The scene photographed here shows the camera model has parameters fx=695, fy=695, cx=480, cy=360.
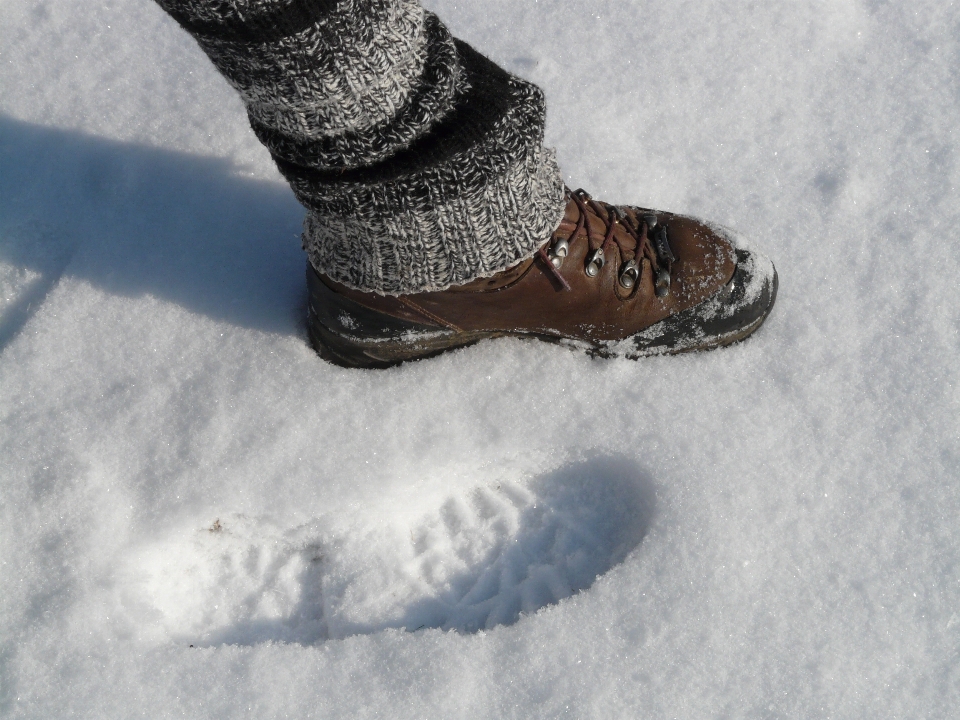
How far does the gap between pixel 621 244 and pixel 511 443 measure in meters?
0.35

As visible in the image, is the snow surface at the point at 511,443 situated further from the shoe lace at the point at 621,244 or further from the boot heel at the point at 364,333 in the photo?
the shoe lace at the point at 621,244

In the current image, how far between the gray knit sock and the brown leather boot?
0.24 feet

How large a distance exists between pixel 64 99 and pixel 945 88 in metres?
1.78

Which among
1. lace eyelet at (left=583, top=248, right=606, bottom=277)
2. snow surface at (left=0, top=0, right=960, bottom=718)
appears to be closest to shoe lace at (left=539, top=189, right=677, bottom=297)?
lace eyelet at (left=583, top=248, right=606, bottom=277)

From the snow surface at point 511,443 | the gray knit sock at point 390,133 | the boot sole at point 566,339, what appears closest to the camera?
the gray knit sock at point 390,133

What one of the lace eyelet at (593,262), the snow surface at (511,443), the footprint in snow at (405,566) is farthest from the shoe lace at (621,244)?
the footprint in snow at (405,566)

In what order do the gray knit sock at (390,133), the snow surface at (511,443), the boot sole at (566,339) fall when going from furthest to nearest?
the boot sole at (566,339), the snow surface at (511,443), the gray knit sock at (390,133)

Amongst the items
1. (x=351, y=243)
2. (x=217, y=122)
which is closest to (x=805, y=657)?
(x=351, y=243)

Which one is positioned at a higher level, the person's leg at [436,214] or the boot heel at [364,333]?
the person's leg at [436,214]

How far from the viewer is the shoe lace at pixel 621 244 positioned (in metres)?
1.00

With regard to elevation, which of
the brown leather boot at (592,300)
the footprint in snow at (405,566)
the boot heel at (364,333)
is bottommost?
the footprint in snow at (405,566)

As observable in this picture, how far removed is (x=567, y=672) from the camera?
92 centimetres

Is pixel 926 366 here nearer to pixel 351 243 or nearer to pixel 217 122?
pixel 351 243

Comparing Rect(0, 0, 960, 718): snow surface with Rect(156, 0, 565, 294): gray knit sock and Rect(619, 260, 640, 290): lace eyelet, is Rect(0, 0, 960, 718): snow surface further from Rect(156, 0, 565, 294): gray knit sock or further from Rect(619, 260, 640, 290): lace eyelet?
A: Rect(156, 0, 565, 294): gray knit sock
